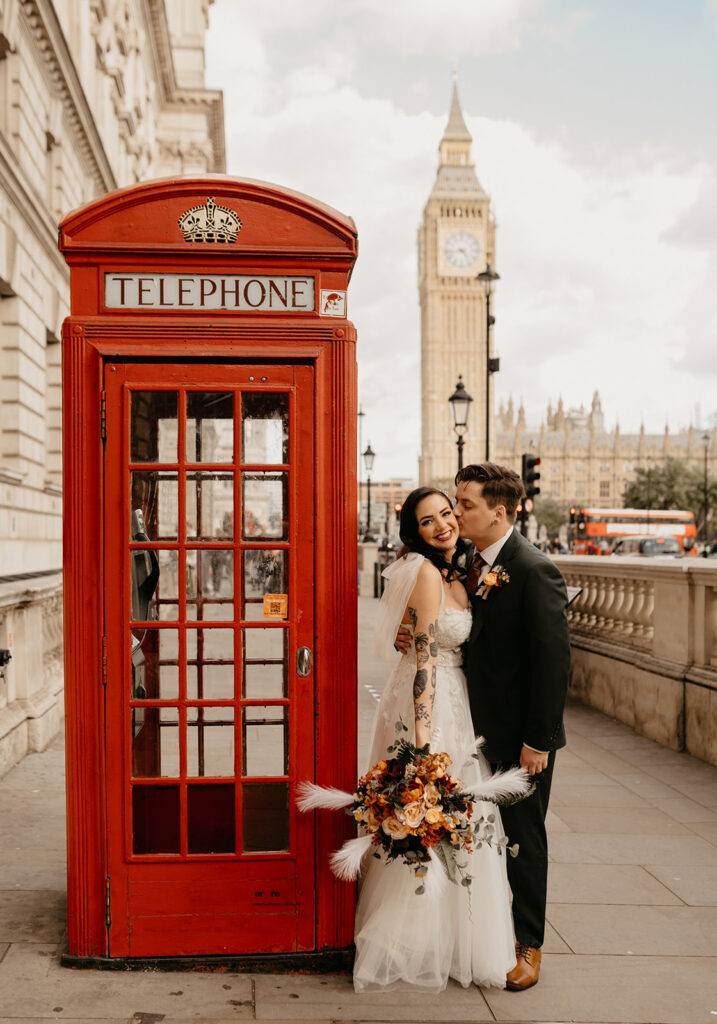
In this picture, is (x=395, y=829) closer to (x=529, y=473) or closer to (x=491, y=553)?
(x=491, y=553)

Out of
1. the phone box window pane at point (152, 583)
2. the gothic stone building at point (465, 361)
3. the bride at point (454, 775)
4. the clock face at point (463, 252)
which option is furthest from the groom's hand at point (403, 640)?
the clock face at point (463, 252)

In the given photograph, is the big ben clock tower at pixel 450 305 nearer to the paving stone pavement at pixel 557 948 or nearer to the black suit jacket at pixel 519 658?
the paving stone pavement at pixel 557 948

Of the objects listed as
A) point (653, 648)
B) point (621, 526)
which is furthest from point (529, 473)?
point (621, 526)

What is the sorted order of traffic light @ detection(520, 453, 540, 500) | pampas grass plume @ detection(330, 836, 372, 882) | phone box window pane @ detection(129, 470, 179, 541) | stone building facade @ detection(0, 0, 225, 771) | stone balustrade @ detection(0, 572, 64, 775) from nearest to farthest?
pampas grass plume @ detection(330, 836, 372, 882)
phone box window pane @ detection(129, 470, 179, 541)
stone balustrade @ detection(0, 572, 64, 775)
stone building facade @ detection(0, 0, 225, 771)
traffic light @ detection(520, 453, 540, 500)

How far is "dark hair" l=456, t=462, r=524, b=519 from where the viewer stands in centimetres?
392

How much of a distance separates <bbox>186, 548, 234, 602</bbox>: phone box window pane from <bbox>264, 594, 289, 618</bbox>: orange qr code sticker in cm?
15

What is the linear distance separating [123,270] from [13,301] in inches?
427

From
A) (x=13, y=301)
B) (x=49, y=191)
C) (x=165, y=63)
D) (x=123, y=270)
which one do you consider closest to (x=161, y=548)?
(x=123, y=270)

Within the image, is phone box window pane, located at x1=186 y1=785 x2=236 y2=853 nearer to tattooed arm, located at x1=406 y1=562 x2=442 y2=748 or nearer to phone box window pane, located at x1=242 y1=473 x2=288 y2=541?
tattooed arm, located at x1=406 y1=562 x2=442 y2=748

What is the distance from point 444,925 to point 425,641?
109 cm

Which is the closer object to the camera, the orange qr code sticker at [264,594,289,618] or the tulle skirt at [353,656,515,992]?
the tulle skirt at [353,656,515,992]

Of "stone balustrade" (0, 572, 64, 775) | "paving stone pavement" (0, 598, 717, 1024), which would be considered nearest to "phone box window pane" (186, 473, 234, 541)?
"paving stone pavement" (0, 598, 717, 1024)

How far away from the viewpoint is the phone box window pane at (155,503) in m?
3.87

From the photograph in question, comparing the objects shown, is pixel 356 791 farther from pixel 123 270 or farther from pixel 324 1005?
pixel 123 270
